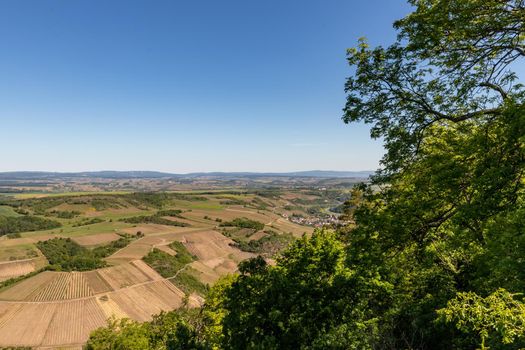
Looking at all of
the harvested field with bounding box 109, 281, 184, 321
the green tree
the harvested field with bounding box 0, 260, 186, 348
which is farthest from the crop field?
the green tree

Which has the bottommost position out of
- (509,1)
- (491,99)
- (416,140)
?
(416,140)

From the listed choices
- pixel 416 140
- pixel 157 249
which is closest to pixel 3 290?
pixel 157 249

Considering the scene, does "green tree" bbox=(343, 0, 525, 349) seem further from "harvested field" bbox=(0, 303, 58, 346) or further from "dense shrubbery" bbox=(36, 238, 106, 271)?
"dense shrubbery" bbox=(36, 238, 106, 271)

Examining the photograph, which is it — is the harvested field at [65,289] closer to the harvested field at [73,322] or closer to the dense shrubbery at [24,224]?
the harvested field at [73,322]

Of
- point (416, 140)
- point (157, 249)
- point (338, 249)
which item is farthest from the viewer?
point (157, 249)

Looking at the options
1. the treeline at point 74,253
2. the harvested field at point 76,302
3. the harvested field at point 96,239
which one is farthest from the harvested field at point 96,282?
the harvested field at point 96,239

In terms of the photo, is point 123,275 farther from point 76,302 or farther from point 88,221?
point 88,221

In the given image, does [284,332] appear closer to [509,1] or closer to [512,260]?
[512,260]
